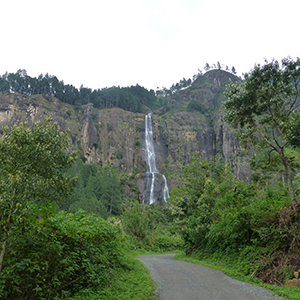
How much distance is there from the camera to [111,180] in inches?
2303

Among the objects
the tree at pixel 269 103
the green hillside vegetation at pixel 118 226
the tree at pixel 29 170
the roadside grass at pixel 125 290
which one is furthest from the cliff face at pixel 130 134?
the tree at pixel 29 170

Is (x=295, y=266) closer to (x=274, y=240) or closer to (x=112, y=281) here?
(x=274, y=240)

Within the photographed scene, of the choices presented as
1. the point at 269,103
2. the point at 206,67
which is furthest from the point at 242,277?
the point at 206,67

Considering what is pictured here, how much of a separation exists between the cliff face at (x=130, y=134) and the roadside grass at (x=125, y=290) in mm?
61107

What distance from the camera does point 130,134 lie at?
8400cm

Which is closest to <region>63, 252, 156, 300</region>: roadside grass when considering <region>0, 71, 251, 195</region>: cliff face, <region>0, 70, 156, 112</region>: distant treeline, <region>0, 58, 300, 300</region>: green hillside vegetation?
<region>0, 58, 300, 300</region>: green hillside vegetation

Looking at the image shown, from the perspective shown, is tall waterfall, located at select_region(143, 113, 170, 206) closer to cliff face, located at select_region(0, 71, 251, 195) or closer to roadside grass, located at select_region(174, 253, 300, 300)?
cliff face, located at select_region(0, 71, 251, 195)

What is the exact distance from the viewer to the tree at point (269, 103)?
10516 mm

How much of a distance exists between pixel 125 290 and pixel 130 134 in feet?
258

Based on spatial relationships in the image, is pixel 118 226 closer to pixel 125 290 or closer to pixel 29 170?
pixel 125 290

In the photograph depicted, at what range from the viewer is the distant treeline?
289ft

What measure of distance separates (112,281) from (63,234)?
82.7 inches

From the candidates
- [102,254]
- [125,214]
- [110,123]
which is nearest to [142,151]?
[110,123]

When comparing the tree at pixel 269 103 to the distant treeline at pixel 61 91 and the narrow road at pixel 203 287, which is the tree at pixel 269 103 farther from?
the distant treeline at pixel 61 91
